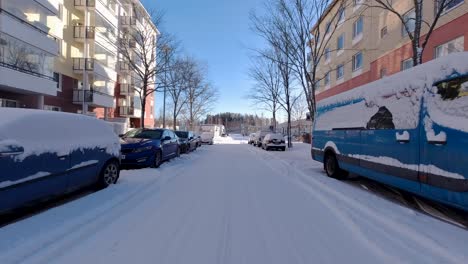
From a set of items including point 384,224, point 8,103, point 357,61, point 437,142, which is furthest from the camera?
point 357,61

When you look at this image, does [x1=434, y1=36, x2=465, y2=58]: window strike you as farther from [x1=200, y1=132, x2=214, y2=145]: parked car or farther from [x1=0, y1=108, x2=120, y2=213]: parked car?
[x1=200, y1=132, x2=214, y2=145]: parked car

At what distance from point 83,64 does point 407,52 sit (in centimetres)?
2564

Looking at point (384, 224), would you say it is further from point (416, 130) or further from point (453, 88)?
point (453, 88)

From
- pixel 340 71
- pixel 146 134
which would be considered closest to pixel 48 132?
pixel 146 134

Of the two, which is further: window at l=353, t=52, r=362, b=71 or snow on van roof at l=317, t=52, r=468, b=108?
window at l=353, t=52, r=362, b=71

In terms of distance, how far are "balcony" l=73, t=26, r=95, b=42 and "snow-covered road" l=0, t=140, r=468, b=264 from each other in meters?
23.9

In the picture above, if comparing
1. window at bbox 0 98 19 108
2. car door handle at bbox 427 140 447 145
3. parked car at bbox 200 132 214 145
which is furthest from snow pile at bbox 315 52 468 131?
parked car at bbox 200 132 214 145

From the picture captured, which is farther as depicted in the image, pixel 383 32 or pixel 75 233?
pixel 383 32

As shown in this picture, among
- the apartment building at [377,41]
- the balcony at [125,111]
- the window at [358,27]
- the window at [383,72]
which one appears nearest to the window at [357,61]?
the apartment building at [377,41]

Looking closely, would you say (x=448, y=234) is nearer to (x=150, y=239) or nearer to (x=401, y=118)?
(x=401, y=118)

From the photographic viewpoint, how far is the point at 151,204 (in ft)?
17.9

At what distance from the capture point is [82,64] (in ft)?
81.4

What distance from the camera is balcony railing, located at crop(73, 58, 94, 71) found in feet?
81.1

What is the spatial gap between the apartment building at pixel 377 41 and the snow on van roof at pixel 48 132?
11946 mm
